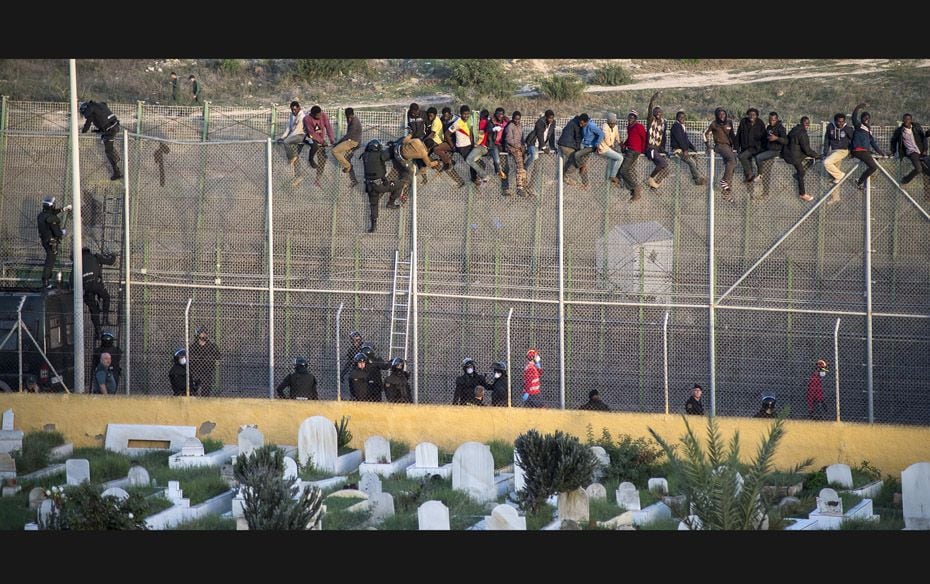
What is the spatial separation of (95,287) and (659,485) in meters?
10.1

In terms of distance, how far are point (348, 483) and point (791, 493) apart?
613 centimetres

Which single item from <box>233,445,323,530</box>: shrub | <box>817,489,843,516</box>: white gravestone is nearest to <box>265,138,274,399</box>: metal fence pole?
<box>233,445,323,530</box>: shrub

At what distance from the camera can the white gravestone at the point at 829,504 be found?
79.1ft

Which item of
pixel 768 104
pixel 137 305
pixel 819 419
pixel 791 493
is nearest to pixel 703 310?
pixel 819 419

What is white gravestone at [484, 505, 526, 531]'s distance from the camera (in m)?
22.7

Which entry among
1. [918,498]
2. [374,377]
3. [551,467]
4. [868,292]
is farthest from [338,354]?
[918,498]

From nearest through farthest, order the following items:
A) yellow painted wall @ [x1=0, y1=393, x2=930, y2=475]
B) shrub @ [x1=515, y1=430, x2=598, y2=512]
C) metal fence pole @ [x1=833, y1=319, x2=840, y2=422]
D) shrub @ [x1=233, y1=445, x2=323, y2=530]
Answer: shrub @ [x1=233, y1=445, x2=323, y2=530] < shrub @ [x1=515, y1=430, x2=598, y2=512] < yellow painted wall @ [x1=0, y1=393, x2=930, y2=475] < metal fence pole @ [x1=833, y1=319, x2=840, y2=422]

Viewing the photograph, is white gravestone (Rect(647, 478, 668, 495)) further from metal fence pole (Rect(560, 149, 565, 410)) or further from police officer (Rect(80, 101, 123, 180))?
police officer (Rect(80, 101, 123, 180))

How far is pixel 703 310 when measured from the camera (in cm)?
2889

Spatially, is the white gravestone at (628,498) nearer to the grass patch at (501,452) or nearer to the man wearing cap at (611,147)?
the grass patch at (501,452)

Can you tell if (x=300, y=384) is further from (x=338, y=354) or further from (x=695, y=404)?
(x=695, y=404)

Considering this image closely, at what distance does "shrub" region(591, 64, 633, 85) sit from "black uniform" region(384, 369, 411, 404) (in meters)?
17.0

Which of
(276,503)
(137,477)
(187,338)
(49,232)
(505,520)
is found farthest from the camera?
(49,232)

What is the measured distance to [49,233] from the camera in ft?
98.6
